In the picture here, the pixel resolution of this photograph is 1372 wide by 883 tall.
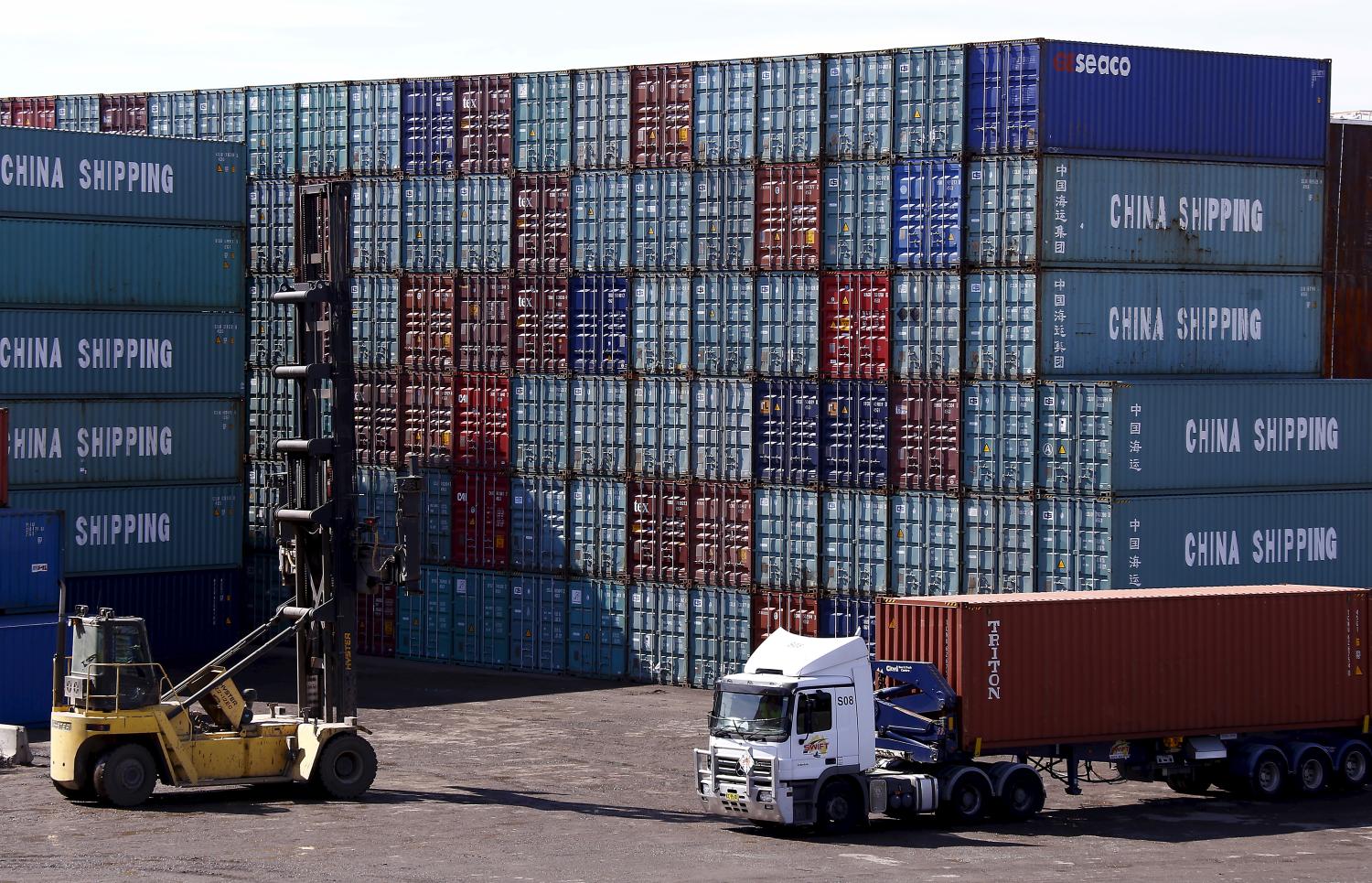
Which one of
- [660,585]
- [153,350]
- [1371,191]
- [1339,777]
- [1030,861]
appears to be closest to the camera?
[1030,861]

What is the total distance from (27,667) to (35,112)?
84.8ft

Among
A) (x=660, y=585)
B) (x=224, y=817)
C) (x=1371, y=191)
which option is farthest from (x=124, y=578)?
(x=1371, y=191)

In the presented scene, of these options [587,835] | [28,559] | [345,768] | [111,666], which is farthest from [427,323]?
[587,835]

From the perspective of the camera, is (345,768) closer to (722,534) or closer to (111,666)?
(111,666)

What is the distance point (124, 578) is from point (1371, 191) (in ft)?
115

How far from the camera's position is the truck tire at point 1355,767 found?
3447 cm

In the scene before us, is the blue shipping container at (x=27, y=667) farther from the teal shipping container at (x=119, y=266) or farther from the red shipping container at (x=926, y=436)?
the red shipping container at (x=926, y=436)

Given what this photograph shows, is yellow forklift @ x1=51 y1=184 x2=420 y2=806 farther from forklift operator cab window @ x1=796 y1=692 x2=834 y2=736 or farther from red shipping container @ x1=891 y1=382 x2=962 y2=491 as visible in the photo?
red shipping container @ x1=891 y1=382 x2=962 y2=491

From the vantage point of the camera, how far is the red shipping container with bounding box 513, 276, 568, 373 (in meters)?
51.5

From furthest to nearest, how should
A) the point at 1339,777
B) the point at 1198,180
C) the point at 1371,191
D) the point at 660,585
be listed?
the point at 1371,191, the point at 660,585, the point at 1198,180, the point at 1339,777

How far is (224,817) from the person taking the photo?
3131 centimetres

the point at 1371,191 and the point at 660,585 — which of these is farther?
the point at 1371,191

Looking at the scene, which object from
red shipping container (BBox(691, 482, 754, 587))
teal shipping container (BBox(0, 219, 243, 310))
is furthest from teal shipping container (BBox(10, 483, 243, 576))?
red shipping container (BBox(691, 482, 754, 587))

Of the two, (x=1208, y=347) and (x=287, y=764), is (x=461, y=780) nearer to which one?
(x=287, y=764)
